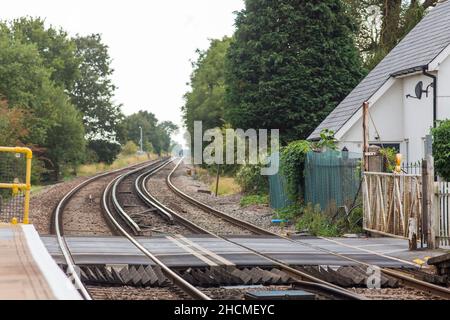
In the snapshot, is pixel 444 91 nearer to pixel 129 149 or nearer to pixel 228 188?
pixel 228 188

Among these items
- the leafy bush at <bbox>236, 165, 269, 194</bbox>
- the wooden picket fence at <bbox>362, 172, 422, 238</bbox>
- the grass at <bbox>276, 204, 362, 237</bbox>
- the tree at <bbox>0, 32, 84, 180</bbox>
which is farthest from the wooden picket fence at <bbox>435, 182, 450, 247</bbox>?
the tree at <bbox>0, 32, 84, 180</bbox>

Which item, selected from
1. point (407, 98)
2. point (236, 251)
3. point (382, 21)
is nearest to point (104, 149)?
point (382, 21)

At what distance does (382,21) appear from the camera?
45.4 meters

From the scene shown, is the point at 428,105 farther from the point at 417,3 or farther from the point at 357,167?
the point at 417,3

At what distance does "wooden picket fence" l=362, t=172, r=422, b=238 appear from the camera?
16.9m

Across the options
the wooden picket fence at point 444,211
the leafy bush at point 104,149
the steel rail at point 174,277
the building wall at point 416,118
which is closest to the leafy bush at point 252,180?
the building wall at point 416,118

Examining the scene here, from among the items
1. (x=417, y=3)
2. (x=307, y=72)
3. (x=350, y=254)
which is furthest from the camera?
(x=417, y=3)

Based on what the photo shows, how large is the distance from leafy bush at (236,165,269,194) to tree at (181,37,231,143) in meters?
23.7

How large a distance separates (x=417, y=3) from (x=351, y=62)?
4.94 metres

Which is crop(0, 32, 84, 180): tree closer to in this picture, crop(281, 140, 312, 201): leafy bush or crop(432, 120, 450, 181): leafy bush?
crop(281, 140, 312, 201): leafy bush

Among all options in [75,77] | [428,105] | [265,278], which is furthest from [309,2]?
[75,77]

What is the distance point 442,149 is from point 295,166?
607 centimetres

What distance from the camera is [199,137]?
65.4 meters

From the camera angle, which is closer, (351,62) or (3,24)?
(351,62)
